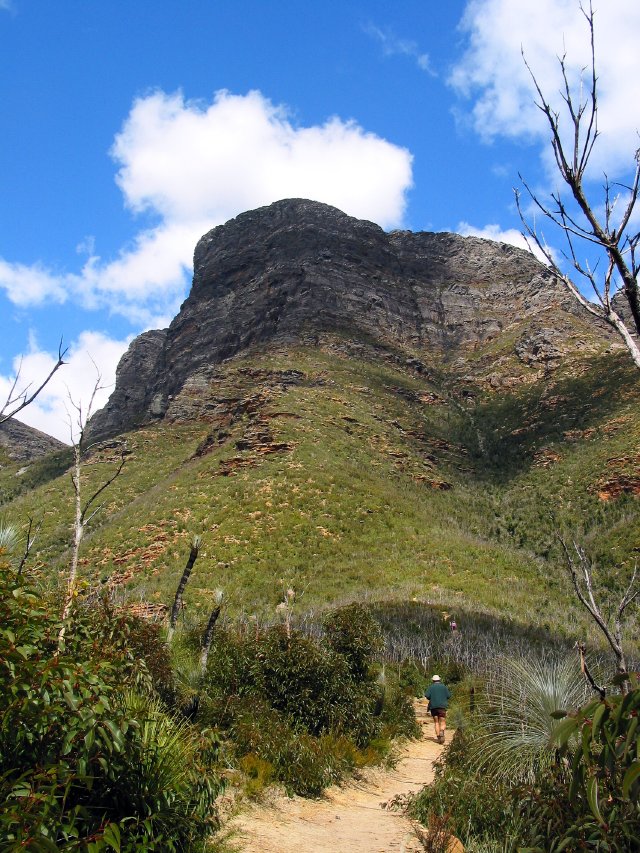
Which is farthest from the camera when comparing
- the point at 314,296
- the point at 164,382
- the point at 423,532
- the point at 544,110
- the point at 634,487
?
the point at 164,382

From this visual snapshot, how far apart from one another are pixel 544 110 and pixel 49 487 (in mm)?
54386

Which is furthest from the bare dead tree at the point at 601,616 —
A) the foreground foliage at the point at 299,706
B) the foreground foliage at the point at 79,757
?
the foreground foliage at the point at 299,706

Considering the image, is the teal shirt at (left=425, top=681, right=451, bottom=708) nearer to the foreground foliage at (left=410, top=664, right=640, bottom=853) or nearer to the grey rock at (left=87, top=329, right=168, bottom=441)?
the foreground foliage at (left=410, top=664, right=640, bottom=853)

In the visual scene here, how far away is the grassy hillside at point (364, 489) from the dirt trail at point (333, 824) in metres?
11.4

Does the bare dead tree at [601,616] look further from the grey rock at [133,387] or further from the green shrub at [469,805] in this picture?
the grey rock at [133,387]

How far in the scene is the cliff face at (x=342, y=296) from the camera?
7619 cm

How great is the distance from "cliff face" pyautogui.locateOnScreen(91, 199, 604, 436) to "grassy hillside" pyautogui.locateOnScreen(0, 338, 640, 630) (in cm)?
1071

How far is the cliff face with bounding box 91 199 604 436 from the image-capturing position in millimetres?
76188

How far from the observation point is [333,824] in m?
6.65

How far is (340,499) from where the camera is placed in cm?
3591

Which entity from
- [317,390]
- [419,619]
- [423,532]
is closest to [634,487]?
[423,532]

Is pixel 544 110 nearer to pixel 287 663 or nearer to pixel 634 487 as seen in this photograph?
pixel 287 663

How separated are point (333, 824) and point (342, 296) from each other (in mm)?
77393

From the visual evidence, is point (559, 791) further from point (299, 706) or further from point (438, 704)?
point (438, 704)
